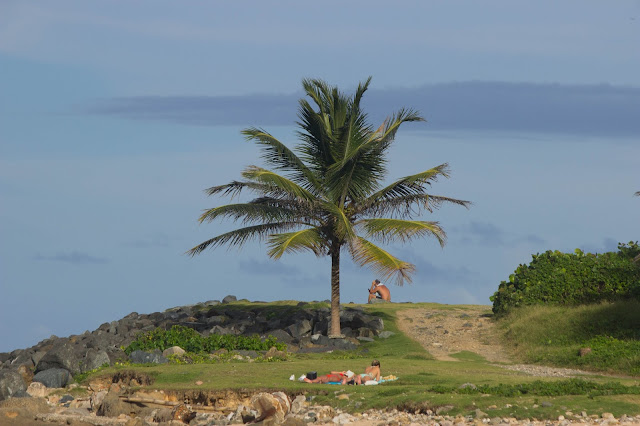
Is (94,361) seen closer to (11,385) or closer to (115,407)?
(11,385)

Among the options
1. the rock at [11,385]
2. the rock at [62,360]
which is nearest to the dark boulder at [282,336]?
the rock at [62,360]

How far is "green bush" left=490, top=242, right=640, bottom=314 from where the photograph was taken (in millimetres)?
30609

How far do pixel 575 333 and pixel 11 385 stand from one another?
1846cm

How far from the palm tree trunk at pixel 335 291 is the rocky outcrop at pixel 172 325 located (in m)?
0.46

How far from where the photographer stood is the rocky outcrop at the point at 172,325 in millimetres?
24188

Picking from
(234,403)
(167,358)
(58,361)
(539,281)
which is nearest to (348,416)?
(234,403)

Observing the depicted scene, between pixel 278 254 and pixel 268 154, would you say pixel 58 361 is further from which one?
pixel 268 154

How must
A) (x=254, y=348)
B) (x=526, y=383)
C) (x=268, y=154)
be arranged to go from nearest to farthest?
(x=526, y=383), (x=254, y=348), (x=268, y=154)

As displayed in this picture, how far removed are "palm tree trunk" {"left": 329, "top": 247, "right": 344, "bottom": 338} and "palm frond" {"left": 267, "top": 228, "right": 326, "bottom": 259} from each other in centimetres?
97

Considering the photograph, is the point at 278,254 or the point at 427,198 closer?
the point at 278,254

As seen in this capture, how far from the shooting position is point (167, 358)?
24281mm

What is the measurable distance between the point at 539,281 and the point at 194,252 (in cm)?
1357

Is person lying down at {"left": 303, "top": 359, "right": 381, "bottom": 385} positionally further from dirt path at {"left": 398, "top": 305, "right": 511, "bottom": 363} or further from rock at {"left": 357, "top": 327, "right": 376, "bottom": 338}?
rock at {"left": 357, "top": 327, "right": 376, "bottom": 338}

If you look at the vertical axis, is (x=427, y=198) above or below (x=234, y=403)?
above
